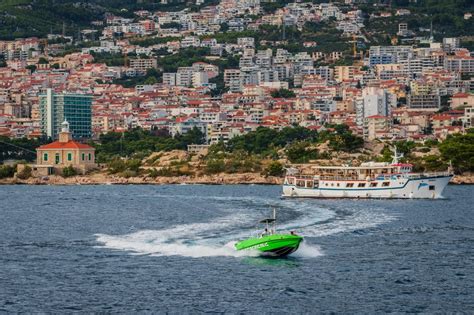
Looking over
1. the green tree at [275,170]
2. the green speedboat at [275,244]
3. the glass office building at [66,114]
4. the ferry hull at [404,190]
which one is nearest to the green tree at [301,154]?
the green tree at [275,170]

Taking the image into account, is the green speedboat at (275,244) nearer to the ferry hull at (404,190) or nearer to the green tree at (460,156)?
the ferry hull at (404,190)

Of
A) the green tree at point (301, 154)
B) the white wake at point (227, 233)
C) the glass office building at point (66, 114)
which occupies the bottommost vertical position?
the white wake at point (227, 233)

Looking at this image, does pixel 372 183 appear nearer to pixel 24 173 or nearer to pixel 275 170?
pixel 275 170

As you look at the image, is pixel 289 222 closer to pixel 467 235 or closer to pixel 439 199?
pixel 467 235

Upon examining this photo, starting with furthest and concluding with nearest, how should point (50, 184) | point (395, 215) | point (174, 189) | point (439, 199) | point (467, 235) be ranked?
point (50, 184)
point (174, 189)
point (439, 199)
point (395, 215)
point (467, 235)

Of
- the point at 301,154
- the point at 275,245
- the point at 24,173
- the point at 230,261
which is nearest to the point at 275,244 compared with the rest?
the point at 275,245

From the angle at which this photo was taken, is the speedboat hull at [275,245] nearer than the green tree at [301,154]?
Yes

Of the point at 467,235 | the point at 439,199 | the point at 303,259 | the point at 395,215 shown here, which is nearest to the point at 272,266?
the point at 303,259
